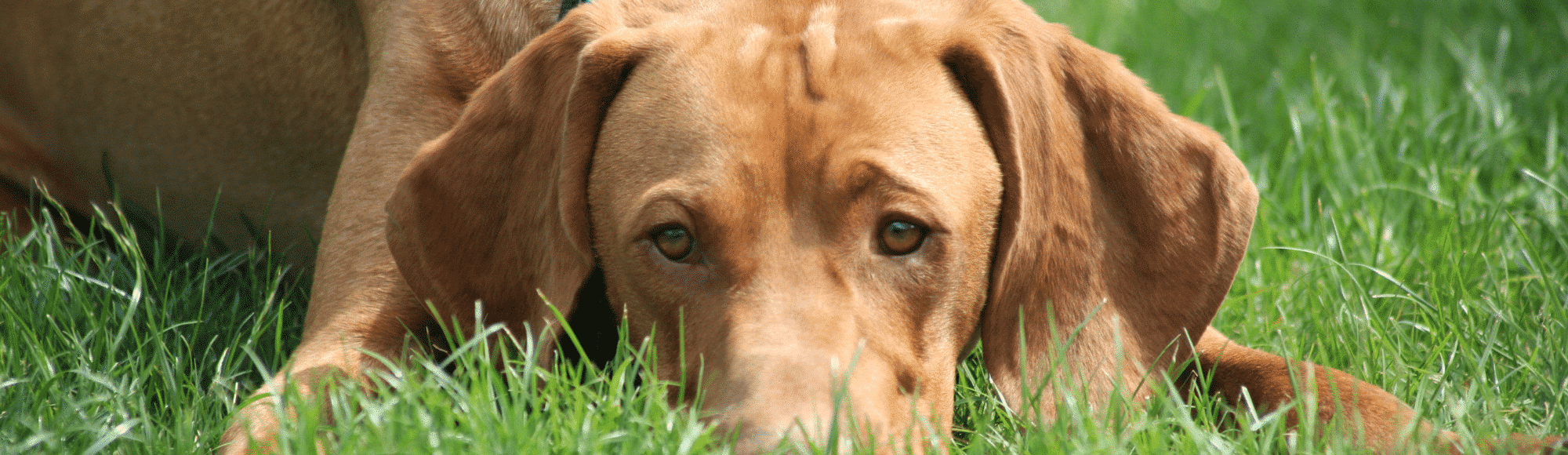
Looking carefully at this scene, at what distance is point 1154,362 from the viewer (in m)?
2.55

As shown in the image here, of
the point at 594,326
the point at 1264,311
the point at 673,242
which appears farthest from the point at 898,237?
the point at 1264,311

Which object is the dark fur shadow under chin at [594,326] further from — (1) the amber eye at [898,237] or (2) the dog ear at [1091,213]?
(2) the dog ear at [1091,213]

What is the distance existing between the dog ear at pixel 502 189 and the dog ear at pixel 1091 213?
70 centimetres

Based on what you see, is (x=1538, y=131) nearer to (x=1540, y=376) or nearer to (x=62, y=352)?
(x=1540, y=376)

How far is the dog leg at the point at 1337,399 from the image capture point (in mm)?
2295

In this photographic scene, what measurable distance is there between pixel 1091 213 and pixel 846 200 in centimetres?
54

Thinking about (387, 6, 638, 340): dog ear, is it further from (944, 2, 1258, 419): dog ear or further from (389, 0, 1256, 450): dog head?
(944, 2, 1258, 419): dog ear

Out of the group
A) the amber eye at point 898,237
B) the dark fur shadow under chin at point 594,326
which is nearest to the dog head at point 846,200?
the amber eye at point 898,237

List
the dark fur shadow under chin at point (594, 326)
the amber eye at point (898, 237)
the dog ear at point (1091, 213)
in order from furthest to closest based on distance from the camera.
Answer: the dark fur shadow under chin at point (594, 326)
the dog ear at point (1091, 213)
the amber eye at point (898, 237)

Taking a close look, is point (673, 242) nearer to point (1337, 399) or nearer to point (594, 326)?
point (594, 326)

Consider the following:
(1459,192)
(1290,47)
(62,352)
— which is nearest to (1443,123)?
(1459,192)

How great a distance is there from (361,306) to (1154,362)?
1.50m

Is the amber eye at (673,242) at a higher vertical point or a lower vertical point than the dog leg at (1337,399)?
higher

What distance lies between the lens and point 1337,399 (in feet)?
7.49
